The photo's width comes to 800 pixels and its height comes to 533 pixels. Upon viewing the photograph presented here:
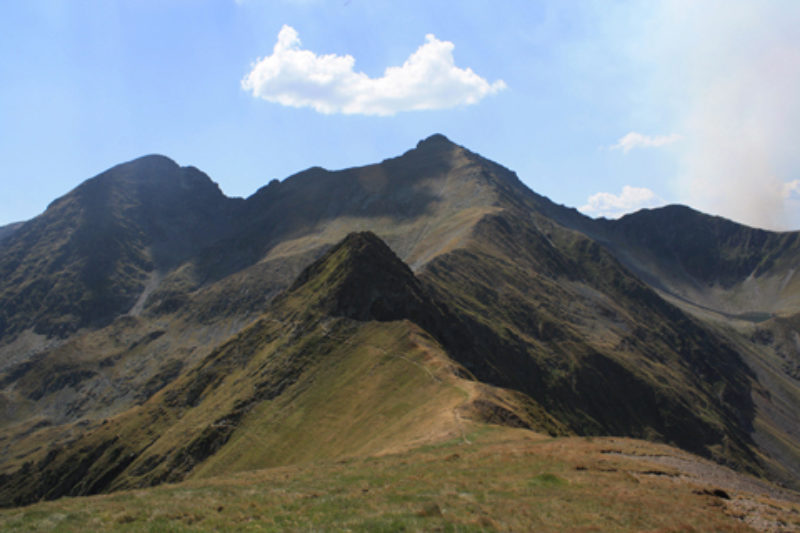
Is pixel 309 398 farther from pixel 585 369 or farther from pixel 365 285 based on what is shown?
pixel 585 369

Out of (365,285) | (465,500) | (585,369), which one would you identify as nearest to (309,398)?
(365,285)

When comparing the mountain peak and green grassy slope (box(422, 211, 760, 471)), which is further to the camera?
green grassy slope (box(422, 211, 760, 471))

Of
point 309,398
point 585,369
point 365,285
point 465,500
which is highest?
point 365,285

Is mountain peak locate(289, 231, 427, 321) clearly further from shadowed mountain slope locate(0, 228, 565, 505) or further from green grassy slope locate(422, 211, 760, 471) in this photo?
green grassy slope locate(422, 211, 760, 471)

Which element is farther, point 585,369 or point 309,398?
point 585,369

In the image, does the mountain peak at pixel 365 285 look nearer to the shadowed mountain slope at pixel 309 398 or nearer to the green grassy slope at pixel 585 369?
the shadowed mountain slope at pixel 309 398

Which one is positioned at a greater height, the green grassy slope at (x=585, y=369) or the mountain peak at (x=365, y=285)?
the mountain peak at (x=365, y=285)

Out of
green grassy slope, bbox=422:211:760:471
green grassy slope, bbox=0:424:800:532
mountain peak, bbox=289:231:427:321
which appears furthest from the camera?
green grassy slope, bbox=422:211:760:471

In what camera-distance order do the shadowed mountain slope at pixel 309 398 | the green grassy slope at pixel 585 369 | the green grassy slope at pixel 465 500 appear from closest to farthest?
the green grassy slope at pixel 465 500 → the shadowed mountain slope at pixel 309 398 → the green grassy slope at pixel 585 369

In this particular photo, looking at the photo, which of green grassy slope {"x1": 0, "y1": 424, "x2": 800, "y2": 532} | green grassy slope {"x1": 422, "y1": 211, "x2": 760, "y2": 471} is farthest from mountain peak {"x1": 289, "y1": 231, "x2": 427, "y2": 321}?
Answer: green grassy slope {"x1": 0, "y1": 424, "x2": 800, "y2": 532}

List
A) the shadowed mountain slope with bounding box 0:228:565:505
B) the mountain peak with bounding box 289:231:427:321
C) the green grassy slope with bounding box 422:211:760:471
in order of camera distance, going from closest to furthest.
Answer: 1. the shadowed mountain slope with bounding box 0:228:565:505
2. the mountain peak with bounding box 289:231:427:321
3. the green grassy slope with bounding box 422:211:760:471

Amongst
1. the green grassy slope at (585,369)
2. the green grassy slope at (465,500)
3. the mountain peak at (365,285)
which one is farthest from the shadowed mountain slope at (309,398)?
the green grassy slope at (585,369)

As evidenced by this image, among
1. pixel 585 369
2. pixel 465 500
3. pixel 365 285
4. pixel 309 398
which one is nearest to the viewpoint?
pixel 465 500

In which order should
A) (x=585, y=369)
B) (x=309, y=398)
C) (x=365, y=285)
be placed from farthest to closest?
(x=585, y=369) → (x=365, y=285) → (x=309, y=398)
